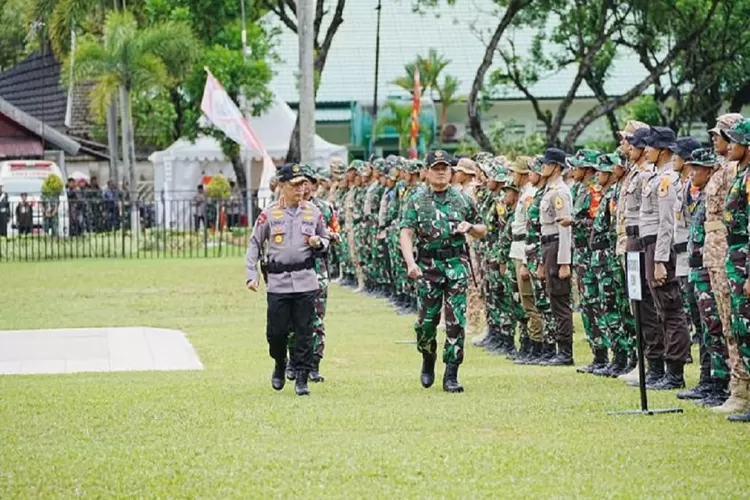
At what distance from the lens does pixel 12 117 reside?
5612cm

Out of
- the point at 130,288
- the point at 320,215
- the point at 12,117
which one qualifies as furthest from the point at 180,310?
the point at 12,117

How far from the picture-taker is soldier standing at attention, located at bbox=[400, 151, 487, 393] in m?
14.2

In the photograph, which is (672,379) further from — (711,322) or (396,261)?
(396,261)

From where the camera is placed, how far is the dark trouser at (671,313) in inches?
562

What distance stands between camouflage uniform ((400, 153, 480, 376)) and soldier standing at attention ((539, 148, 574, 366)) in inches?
90.9

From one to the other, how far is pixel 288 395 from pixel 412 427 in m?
2.57

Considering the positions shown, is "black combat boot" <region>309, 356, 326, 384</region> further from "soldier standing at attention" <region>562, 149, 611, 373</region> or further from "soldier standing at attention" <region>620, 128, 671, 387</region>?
"soldier standing at attention" <region>620, 128, 671, 387</region>

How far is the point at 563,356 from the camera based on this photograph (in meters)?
16.9

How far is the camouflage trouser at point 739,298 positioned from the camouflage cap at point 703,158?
1013mm

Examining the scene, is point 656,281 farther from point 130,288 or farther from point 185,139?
point 185,139

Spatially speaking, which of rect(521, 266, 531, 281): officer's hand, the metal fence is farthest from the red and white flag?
rect(521, 266, 531, 281): officer's hand

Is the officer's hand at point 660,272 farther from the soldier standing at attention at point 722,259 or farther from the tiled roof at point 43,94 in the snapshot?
the tiled roof at point 43,94

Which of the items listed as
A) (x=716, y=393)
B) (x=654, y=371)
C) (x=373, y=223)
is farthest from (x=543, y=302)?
(x=373, y=223)

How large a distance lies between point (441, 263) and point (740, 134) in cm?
326
